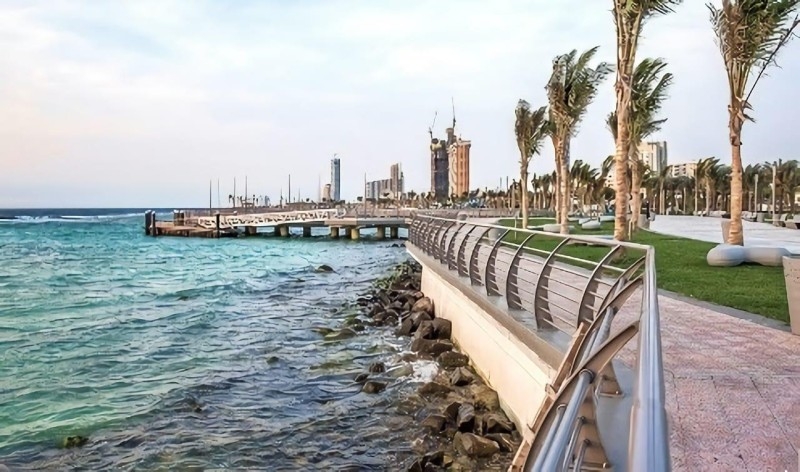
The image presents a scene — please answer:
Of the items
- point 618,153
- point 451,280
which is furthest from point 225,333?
point 618,153

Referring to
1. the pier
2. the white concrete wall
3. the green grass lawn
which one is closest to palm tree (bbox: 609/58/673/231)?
the green grass lawn

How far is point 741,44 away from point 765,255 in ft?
18.2

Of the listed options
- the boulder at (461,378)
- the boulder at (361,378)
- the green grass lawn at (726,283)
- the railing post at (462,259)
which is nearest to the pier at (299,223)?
the green grass lawn at (726,283)

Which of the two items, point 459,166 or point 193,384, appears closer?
point 193,384

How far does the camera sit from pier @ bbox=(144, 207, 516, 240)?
64.4 m

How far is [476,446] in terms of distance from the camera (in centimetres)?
689

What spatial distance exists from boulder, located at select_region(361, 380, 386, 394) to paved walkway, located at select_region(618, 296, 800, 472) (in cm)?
435

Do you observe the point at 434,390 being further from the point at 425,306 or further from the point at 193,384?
the point at 425,306

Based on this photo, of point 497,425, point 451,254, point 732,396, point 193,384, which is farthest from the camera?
point 451,254

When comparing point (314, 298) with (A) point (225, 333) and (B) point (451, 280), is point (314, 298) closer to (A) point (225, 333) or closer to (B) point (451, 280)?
(A) point (225, 333)

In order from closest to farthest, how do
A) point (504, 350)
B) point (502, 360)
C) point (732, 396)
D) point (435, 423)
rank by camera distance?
1. point (732, 396)
2. point (435, 423)
3. point (504, 350)
4. point (502, 360)

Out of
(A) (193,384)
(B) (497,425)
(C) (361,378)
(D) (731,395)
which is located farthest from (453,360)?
(D) (731,395)

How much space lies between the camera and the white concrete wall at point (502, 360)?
6758 millimetres

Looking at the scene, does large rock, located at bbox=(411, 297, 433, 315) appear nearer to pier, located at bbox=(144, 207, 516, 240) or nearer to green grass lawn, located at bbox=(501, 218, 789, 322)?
green grass lawn, located at bbox=(501, 218, 789, 322)
